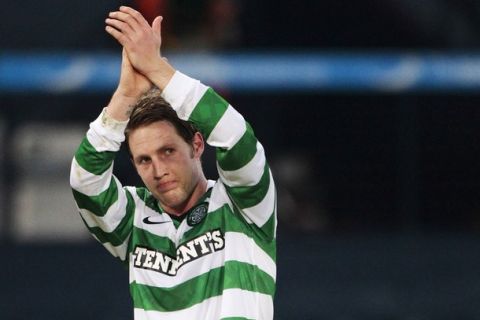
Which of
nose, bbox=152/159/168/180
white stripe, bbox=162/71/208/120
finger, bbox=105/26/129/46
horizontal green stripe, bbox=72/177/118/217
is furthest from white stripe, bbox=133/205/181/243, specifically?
finger, bbox=105/26/129/46

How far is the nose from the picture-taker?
3809 mm

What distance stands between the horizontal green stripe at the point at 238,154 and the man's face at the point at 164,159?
156 millimetres

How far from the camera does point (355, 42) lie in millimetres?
9062

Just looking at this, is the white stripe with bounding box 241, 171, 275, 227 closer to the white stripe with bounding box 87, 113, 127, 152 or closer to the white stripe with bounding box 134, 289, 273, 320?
the white stripe with bounding box 134, 289, 273, 320

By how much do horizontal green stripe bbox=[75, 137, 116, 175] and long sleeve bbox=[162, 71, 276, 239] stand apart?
302mm

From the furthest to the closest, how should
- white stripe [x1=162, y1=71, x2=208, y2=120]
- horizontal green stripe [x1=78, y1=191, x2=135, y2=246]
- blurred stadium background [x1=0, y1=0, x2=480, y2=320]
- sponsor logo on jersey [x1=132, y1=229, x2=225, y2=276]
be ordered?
1. blurred stadium background [x1=0, y1=0, x2=480, y2=320]
2. horizontal green stripe [x1=78, y1=191, x2=135, y2=246]
3. sponsor logo on jersey [x1=132, y1=229, x2=225, y2=276]
4. white stripe [x1=162, y1=71, x2=208, y2=120]

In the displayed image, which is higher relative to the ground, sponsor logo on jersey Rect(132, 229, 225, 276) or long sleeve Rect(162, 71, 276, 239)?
long sleeve Rect(162, 71, 276, 239)

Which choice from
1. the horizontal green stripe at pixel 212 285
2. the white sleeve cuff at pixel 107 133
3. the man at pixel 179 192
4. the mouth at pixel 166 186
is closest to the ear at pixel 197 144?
the man at pixel 179 192

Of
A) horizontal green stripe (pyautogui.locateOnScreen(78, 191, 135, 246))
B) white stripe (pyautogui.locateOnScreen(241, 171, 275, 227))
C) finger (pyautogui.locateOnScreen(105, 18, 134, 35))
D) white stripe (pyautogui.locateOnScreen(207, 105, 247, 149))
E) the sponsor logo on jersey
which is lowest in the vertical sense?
the sponsor logo on jersey

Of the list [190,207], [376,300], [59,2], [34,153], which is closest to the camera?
[190,207]

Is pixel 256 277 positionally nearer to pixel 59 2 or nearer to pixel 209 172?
pixel 209 172

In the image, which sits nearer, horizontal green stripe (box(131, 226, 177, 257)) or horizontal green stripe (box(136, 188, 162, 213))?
A: horizontal green stripe (box(131, 226, 177, 257))

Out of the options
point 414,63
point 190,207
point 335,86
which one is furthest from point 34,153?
point 190,207

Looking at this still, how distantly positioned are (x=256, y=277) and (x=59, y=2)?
5.45 m
